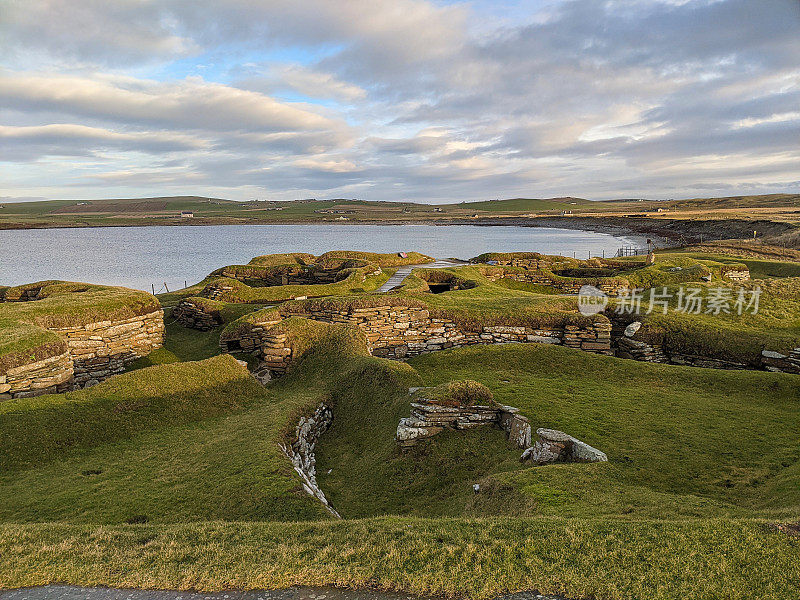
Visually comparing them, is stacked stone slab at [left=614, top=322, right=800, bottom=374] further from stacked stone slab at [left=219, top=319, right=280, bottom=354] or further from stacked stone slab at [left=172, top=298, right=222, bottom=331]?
stacked stone slab at [left=172, top=298, right=222, bottom=331]

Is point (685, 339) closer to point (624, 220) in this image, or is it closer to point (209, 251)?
point (209, 251)

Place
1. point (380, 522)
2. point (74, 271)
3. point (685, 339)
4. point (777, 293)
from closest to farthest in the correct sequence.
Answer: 1. point (380, 522)
2. point (685, 339)
3. point (777, 293)
4. point (74, 271)

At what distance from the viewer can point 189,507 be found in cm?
971

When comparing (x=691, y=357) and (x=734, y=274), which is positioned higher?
(x=734, y=274)

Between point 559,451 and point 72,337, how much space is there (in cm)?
2139

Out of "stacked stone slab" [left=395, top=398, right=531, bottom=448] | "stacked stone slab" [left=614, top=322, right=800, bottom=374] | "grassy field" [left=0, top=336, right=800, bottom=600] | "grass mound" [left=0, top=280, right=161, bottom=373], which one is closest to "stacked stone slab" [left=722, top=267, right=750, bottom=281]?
"stacked stone slab" [left=614, top=322, right=800, bottom=374]

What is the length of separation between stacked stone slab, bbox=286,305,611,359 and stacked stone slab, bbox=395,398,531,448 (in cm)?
832

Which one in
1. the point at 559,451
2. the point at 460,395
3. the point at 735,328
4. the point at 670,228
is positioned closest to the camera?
the point at 559,451

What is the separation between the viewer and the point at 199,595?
19.0ft

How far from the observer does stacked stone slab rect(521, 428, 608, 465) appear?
1047 centimetres

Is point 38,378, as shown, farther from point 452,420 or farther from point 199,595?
point 452,420

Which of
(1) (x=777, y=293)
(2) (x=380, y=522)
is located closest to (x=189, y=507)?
(2) (x=380, y=522)

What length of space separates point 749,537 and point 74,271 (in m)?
87.4

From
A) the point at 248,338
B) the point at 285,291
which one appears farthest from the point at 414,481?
the point at 285,291
